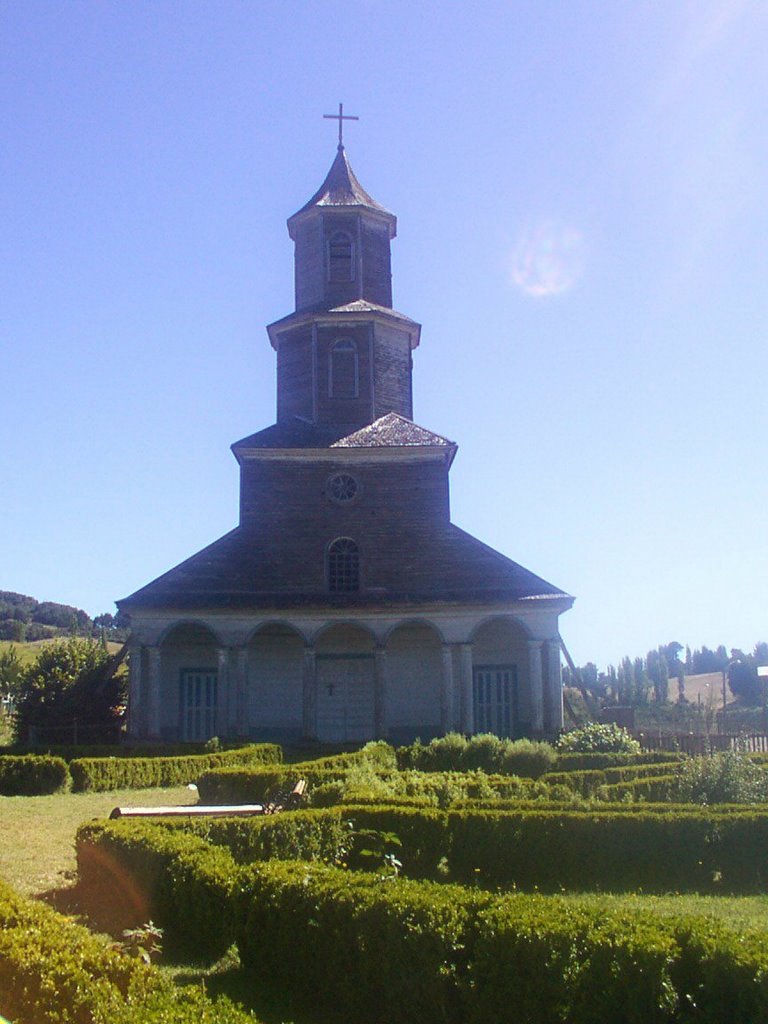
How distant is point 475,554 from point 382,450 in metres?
4.24

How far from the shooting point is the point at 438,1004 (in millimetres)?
7086

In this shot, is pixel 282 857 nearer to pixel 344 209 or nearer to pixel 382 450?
pixel 382 450

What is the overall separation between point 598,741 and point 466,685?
207 inches

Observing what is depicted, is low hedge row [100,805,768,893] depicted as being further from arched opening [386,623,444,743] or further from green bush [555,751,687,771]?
arched opening [386,623,444,743]

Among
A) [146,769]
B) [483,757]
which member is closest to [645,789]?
[483,757]

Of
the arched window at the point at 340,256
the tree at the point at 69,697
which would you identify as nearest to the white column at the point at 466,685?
the tree at the point at 69,697

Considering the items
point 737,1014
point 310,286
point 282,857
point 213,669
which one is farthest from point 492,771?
point 310,286

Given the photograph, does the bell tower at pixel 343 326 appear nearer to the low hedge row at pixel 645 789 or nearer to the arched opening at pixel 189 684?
the arched opening at pixel 189 684

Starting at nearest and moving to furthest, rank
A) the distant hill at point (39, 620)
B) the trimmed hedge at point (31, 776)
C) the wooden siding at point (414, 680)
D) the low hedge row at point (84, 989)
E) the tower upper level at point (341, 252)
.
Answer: the low hedge row at point (84, 989) < the trimmed hedge at point (31, 776) < the wooden siding at point (414, 680) < the tower upper level at point (341, 252) < the distant hill at point (39, 620)

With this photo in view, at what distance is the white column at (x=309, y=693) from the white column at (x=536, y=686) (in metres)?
6.12

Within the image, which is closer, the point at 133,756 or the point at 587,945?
the point at 587,945

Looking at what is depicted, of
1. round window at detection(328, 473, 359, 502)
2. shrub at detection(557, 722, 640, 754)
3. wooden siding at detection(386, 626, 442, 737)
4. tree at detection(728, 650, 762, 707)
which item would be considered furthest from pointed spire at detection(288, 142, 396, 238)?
tree at detection(728, 650, 762, 707)

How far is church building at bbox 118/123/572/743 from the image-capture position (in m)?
28.3

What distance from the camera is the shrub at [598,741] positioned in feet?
77.7
